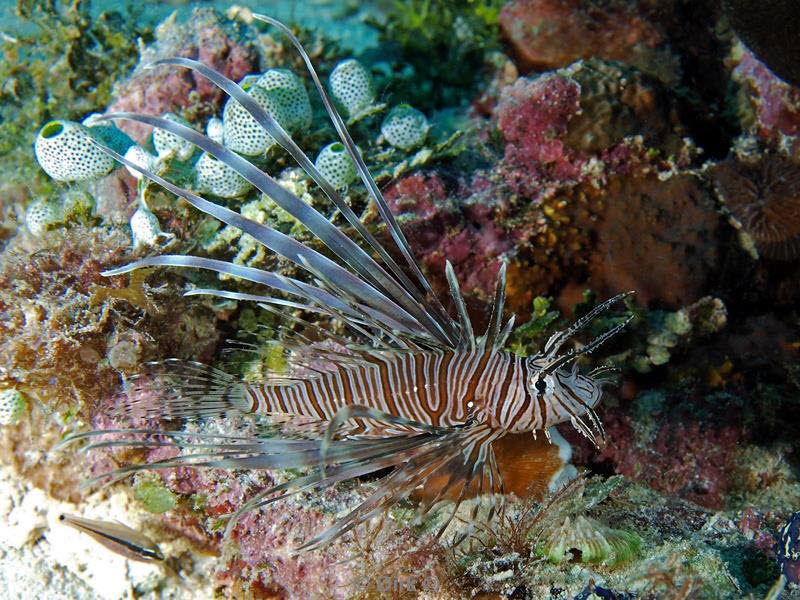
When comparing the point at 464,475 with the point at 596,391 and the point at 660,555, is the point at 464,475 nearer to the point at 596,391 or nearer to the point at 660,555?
the point at 596,391

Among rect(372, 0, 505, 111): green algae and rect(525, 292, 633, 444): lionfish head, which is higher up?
rect(372, 0, 505, 111): green algae

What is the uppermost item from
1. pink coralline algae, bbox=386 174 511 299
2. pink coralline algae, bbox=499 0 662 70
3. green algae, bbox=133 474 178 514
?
pink coralline algae, bbox=499 0 662 70

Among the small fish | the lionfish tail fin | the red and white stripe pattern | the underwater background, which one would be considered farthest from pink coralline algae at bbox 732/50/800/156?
the small fish

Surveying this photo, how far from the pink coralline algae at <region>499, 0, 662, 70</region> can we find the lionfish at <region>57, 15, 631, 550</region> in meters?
4.01

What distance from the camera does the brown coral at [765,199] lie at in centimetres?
439

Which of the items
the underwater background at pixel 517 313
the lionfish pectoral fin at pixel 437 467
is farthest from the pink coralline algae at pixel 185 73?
the lionfish pectoral fin at pixel 437 467

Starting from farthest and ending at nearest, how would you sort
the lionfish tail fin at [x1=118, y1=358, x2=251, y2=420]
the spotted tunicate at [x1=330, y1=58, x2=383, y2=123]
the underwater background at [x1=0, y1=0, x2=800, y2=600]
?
the spotted tunicate at [x1=330, y1=58, x2=383, y2=123] → the lionfish tail fin at [x1=118, y1=358, x2=251, y2=420] → the underwater background at [x1=0, y1=0, x2=800, y2=600]

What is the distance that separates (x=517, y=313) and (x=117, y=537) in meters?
3.09

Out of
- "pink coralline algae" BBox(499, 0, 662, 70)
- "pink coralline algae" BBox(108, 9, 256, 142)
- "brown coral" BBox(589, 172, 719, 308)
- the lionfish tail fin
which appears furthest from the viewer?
"pink coralline algae" BBox(499, 0, 662, 70)

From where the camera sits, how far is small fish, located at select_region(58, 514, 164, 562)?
10.3 ft

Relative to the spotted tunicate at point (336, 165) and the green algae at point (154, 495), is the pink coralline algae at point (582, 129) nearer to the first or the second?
the spotted tunicate at point (336, 165)

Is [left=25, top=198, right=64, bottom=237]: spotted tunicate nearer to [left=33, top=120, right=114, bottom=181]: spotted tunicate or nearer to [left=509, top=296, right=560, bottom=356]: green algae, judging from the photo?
[left=33, top=120, right=114, bottom=181]: spotted tunicate

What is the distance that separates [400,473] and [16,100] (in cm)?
639

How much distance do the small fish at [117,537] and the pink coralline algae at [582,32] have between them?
5.90 metres
